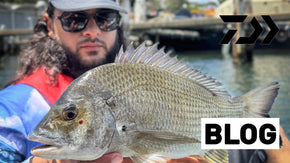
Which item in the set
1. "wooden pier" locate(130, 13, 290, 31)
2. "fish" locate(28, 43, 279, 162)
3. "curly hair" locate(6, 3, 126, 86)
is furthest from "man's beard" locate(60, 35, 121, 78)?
"wooden pier" locate(130, 13, 290, 31)

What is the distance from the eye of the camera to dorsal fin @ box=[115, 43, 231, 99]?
43.2 inches

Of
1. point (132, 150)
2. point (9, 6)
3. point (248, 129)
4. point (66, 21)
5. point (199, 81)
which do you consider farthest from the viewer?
point (9, 6)

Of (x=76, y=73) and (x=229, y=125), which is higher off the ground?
(x=76, y=73)

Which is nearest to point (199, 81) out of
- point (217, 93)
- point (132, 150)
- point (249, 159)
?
point (217, 93)

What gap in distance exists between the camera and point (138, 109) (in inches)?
39.4

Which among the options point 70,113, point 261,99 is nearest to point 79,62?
point 70,113

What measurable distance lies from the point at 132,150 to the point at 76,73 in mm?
718

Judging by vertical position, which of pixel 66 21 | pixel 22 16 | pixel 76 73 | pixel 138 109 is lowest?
pixel 138 109

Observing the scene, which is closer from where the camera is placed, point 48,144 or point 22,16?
point 48,144

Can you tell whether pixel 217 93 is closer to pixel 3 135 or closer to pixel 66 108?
pixel 66 108

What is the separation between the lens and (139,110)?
3.29 feet

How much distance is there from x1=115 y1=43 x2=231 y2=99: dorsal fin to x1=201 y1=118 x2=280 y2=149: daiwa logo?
12 centimetres

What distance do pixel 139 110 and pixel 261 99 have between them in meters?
0.49

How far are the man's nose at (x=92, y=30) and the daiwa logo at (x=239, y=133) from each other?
62cm
